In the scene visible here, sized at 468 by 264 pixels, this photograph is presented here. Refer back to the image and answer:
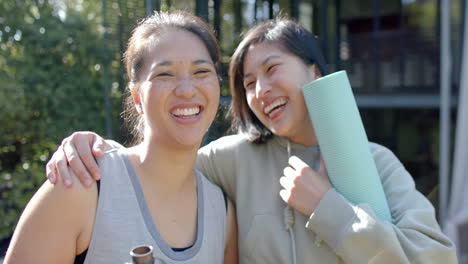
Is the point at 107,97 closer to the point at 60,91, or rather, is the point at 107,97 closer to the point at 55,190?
the point at 60,91

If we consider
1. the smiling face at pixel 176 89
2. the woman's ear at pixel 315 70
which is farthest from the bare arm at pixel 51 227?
the woman's ear at pixel 315 70

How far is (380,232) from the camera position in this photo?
1.44 meters

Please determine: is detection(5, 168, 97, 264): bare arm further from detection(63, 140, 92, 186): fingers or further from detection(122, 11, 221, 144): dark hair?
detection(122, 11, 221, 144): dark hair

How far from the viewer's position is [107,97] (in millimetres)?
5473

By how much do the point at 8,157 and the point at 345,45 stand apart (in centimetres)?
602

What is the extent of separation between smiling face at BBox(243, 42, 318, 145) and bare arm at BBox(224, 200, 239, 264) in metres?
0.40

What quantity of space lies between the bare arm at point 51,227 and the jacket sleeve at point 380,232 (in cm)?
80

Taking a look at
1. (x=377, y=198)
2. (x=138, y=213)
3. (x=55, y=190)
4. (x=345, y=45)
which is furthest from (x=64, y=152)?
(x=345, y=45)

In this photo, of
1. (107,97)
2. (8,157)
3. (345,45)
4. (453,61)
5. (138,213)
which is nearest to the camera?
(138,213)

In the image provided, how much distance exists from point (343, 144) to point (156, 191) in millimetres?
724

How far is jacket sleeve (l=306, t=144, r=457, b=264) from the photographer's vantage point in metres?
1.44

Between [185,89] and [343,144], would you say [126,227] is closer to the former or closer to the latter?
[185,89]

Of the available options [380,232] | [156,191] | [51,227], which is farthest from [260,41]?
[51,227]

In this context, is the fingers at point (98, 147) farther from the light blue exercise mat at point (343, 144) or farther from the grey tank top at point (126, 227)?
the light blue exercise mat at point (343, 144)
